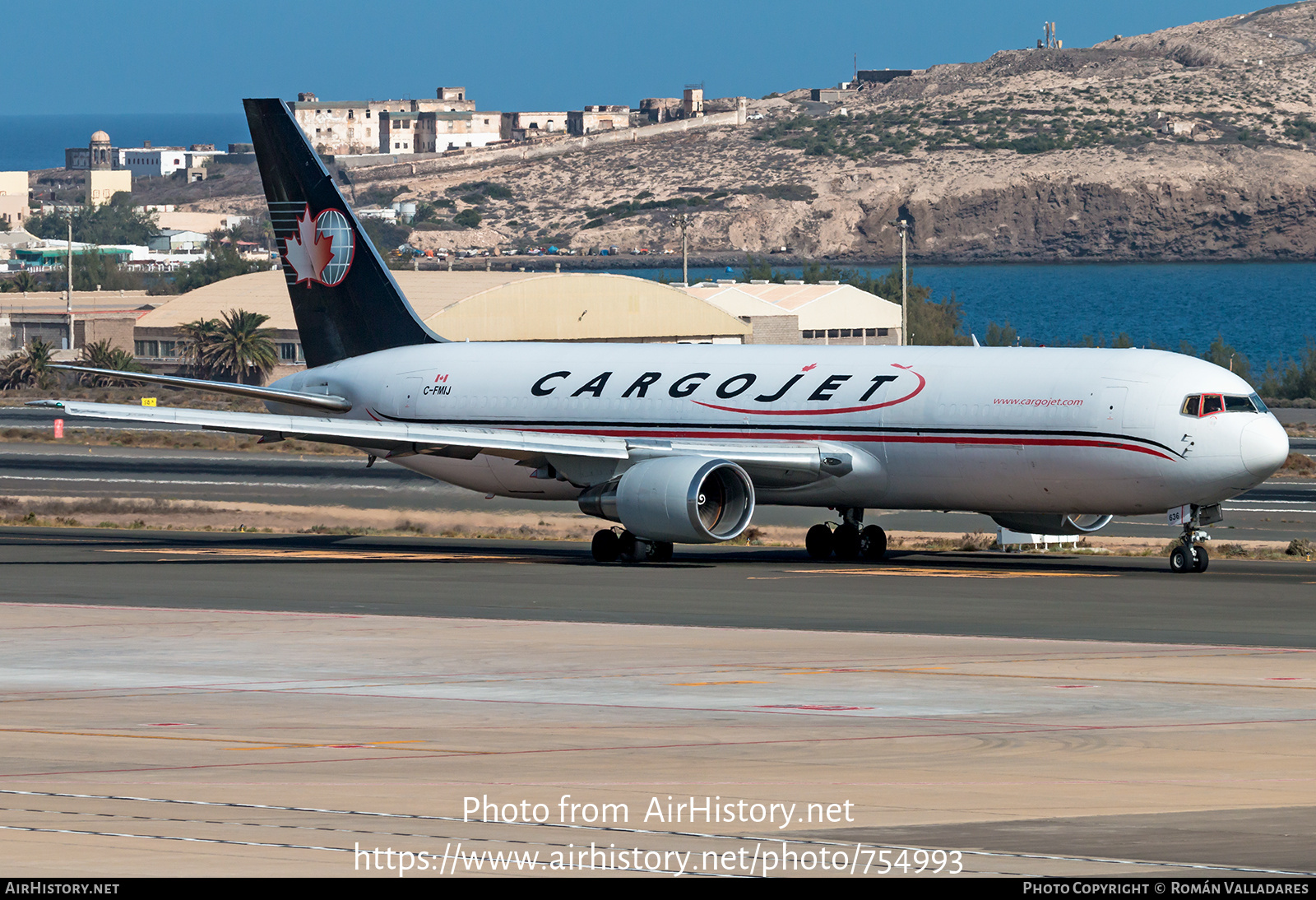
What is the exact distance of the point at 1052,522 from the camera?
128ft

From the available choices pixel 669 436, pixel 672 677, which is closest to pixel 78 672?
pixel 672 677

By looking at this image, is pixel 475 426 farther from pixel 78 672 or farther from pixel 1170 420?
pixel 78 672

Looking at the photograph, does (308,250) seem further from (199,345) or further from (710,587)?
(199,345)

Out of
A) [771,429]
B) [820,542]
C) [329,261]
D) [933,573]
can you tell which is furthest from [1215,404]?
[329,261]

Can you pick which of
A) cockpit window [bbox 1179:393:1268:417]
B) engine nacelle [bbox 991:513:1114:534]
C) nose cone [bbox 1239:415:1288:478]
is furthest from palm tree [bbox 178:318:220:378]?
nose cone [bbox 1239:415:1288:478]

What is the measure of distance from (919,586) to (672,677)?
1271cm

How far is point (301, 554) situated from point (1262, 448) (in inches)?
815

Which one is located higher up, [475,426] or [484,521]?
[475,426]

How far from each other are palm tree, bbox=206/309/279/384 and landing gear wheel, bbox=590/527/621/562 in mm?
77973

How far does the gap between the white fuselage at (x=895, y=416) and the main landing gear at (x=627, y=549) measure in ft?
4.22

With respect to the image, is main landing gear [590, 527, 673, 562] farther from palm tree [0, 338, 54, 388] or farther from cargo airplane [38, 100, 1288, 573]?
palm tree [0, 338, 54, 388]

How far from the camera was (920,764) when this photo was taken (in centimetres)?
1658

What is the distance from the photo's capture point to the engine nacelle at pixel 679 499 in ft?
124

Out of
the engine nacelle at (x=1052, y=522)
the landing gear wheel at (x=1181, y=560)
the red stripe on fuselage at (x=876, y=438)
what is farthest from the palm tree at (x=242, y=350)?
the landing gear wheel at (x=1181, y=560)
